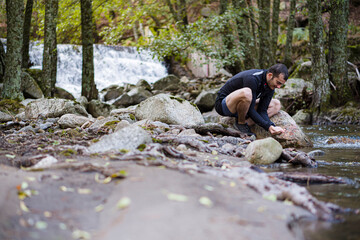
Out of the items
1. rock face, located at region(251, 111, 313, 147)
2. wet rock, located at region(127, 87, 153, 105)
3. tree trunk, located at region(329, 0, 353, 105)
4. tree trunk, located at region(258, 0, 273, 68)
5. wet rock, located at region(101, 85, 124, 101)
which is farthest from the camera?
wet rock, located at region(101, 85, 124, 101)

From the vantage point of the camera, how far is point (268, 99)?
→ 5.90 meters

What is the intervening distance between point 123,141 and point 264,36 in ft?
36.2

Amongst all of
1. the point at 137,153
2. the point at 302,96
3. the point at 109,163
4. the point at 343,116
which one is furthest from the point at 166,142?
the point at 302,96

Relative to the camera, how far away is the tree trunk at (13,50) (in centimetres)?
991

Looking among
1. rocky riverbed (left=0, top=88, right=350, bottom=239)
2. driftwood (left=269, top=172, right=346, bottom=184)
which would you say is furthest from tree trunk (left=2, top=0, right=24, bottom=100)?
driftwood (left=269, top=172, right=346, bottom=184)

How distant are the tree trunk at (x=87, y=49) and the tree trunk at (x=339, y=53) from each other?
289 inches

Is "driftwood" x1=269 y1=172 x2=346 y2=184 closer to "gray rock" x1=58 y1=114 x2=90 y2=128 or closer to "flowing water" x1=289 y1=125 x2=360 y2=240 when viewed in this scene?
"flowing water" x1=289 y1=125 x2=360 y2=240

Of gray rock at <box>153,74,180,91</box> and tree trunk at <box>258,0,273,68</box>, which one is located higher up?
tree trunk at <box>258,0,273,68</box>

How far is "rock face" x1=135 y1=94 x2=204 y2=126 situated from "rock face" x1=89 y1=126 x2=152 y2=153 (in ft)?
11.0

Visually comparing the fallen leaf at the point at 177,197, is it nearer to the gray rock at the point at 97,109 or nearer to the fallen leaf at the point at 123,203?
→ the fallen leaf at the point at 123,203

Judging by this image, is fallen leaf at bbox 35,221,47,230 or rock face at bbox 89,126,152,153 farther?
rock face at bbox 89,126,152,153

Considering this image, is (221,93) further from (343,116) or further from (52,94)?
(52,94)

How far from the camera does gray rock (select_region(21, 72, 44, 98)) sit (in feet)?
40.0

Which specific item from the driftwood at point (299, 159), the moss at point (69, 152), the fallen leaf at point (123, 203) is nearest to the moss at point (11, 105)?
the moss at point (69, 152)
